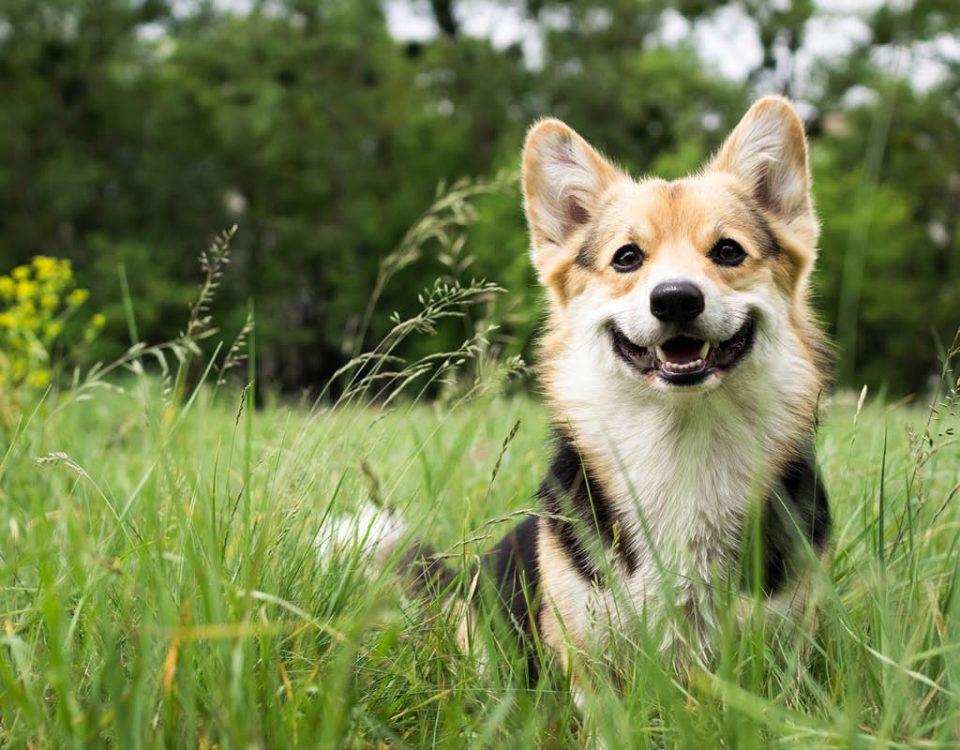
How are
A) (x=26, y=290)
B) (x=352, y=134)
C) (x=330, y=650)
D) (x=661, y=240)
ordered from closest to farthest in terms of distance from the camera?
(x=330, y=650) → (x=661, y=240) → (x=26, y=290) → (x=352, y=134)

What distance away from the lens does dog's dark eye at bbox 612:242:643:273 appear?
3.05 meters

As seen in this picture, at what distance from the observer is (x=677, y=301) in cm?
261

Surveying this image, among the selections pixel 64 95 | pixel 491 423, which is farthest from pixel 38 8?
pixel 491 423

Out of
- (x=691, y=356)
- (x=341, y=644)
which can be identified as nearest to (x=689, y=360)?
(x=691, y=356)

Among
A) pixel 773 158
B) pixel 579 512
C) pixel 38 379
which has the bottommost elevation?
pixel 38 379

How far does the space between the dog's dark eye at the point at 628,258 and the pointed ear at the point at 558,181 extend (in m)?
0.43

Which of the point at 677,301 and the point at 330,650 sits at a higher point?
the point at 677,301

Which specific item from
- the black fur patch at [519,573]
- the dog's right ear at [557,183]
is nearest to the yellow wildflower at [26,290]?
the dog's right ear at [557,183]

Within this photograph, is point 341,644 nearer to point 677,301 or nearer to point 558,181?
point 677,301

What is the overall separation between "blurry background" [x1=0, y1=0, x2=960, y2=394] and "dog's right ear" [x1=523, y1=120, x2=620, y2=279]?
20669 mm

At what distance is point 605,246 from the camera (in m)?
3.17

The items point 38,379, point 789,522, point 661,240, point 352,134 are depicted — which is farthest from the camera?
point 352,134

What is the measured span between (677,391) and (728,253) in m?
0.60

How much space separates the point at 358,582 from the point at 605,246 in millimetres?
1543
